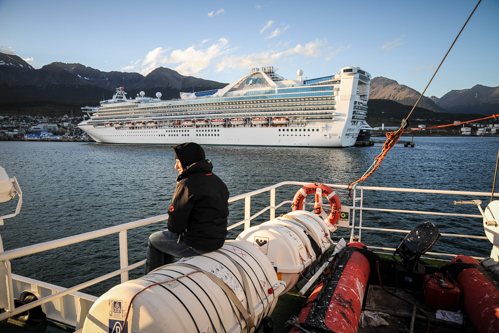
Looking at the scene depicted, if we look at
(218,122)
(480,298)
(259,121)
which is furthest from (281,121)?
(480,298)

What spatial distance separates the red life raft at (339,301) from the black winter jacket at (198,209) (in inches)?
28.1

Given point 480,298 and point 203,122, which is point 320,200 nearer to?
point 480,298

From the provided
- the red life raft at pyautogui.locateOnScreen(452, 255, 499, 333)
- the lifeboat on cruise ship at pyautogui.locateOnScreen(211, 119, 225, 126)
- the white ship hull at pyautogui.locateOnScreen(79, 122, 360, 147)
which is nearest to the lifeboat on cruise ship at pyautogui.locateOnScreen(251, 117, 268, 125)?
the white ship hull at pyautogui.locateOnScreen(79, 122, 360, 147)

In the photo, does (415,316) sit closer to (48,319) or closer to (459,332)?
(459,332)

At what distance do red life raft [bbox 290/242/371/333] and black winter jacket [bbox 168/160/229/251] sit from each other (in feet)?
2.34

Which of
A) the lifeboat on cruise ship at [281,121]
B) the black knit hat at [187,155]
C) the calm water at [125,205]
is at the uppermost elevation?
the lifeboat on cruise ship at [281,121]

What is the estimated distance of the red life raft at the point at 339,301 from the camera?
1716mm

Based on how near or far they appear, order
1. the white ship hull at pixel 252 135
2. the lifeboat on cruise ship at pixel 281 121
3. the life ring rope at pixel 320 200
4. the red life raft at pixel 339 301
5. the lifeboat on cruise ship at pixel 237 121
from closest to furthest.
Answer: the red life raft at pixel 339 301
the life ring rope at pixel 320 200
the white ship hull at pixel 252 135
the lifeboat on cruise ship at pixel 281 121
the lifeboat on cruise ship at pixel 237 121

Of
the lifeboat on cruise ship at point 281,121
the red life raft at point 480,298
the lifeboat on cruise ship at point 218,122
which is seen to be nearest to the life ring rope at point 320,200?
the red life raft at point 480,298

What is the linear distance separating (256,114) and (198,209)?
47586mm

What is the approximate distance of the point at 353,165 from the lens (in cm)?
2719

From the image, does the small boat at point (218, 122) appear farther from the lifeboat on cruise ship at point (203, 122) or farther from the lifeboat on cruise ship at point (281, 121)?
the lifeboat on cruise ship at point (281, 121)

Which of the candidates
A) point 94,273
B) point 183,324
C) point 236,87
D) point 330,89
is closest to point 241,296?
point 183,324

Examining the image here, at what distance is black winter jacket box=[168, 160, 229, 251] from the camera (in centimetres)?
176
